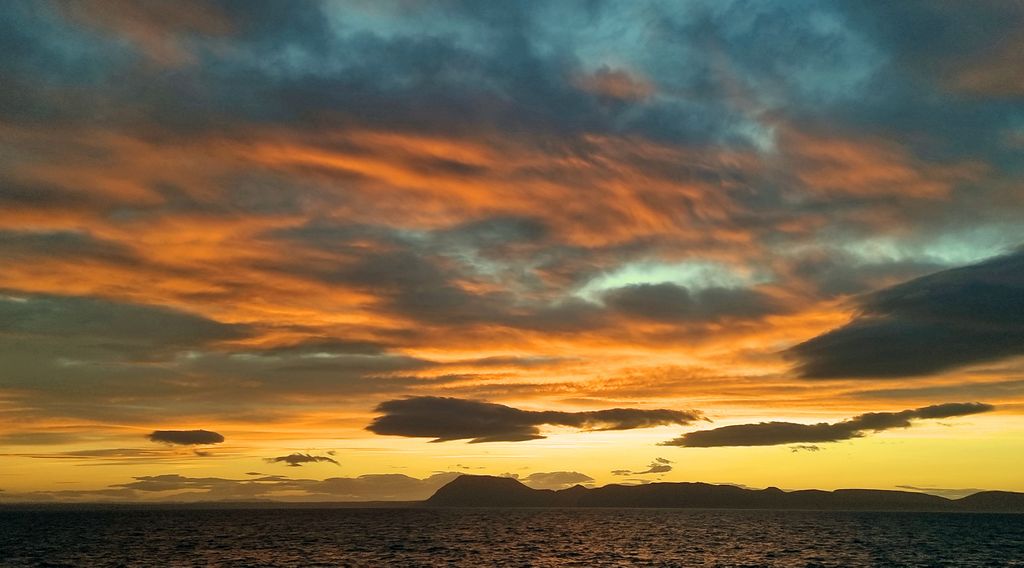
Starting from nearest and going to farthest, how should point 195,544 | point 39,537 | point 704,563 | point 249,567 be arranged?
point 249,567 < point 704,563 < point 195,544 < point 39,537

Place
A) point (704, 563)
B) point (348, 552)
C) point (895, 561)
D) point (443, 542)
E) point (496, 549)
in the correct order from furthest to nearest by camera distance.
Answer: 1. point (443, 542)
2. point (496, 549)
3. point (348, 552)
4. point (895, 561)
5. point (704, 563)

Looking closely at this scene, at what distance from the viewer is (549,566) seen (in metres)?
98.7

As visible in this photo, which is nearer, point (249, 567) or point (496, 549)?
point (249, 567)

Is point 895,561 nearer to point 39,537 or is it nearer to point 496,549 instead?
point 496,549

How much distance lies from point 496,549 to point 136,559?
54211 millimetres

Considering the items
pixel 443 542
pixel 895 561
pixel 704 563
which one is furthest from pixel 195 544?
pixel 895 561

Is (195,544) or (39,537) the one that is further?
(39,537)

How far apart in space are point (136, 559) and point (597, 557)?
64.4m

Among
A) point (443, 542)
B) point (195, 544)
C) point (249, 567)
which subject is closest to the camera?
point (249, 567)

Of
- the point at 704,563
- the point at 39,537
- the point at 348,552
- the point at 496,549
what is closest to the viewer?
the point at 704,563

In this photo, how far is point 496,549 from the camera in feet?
423

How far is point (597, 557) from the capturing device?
11231 cm

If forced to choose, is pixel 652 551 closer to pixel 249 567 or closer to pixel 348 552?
pixel 348 552

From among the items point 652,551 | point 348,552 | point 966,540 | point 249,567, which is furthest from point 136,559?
point 966,540
